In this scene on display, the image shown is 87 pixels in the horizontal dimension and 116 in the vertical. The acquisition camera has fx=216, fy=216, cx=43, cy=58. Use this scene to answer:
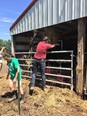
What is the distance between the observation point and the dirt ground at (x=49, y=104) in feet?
18.7

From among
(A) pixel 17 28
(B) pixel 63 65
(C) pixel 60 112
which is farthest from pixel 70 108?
(A) pixel 17 28

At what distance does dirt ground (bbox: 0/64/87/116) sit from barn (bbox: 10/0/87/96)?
39 centimetres

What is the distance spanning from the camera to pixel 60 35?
34.8ft

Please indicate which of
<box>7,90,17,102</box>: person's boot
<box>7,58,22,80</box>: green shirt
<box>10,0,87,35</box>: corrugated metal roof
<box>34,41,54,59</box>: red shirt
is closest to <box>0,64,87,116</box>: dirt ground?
<box>7,90,17,102</box>: person's boot

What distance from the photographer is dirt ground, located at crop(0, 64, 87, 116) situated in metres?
5.70

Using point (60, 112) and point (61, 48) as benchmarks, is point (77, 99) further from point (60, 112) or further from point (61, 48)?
point (61, 48)

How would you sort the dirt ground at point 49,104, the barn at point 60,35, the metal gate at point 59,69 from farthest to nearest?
the metal gate at point 59,69 → the barn at point 60,35 → the dirt ground at point 49,104

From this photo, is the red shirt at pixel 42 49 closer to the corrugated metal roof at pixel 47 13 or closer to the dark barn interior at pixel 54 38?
the corrugated metal roof at pixel 47 13

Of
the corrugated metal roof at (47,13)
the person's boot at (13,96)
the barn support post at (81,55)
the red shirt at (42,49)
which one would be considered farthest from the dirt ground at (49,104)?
the corrugated metal roof at (47,13)

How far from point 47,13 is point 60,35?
2.69 m

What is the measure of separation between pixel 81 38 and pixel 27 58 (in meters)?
3.76

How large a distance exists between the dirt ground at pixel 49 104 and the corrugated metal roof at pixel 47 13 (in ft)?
8.00

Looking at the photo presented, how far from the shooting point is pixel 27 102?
6645 mm

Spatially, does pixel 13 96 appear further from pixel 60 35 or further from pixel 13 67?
pixel 60 35
